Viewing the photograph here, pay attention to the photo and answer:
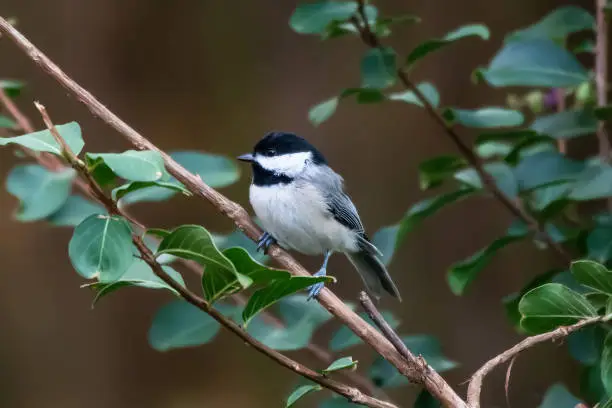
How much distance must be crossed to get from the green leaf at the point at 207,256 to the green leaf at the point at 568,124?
899mm

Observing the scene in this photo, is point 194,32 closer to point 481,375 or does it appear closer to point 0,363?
point 0,363

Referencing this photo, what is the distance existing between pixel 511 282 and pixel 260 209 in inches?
46.3

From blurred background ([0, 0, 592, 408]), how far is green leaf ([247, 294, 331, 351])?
2.54 ft

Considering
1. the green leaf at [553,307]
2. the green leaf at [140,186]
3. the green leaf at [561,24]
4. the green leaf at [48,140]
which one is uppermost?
the green leaf at [48,140]

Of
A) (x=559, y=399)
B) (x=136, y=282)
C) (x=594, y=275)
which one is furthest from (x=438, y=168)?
(x=136, y=282)

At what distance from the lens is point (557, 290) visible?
1.04 m

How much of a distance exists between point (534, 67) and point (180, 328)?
0.87m

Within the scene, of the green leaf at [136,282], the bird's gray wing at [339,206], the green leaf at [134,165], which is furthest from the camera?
the bird's gray wing at [339,206]

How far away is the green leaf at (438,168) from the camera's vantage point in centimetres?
169

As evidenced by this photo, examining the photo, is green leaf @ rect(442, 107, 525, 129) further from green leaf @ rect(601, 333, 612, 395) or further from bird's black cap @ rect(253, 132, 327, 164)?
green leaf @ rect(601, 333, 612, 395)

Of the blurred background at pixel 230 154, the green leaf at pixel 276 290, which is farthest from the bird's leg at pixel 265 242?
the blurred background at pixel 230 154

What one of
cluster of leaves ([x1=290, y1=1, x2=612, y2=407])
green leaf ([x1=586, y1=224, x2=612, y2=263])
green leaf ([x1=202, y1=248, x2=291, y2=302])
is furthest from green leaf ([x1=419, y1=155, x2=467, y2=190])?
green leaf ([x1=202, y1=248, x2=291, y2=302])

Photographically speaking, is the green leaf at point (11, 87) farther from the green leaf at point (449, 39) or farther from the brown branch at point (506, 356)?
the brown branch at point (506, 356)

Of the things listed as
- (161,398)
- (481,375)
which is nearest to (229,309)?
(481,375)
